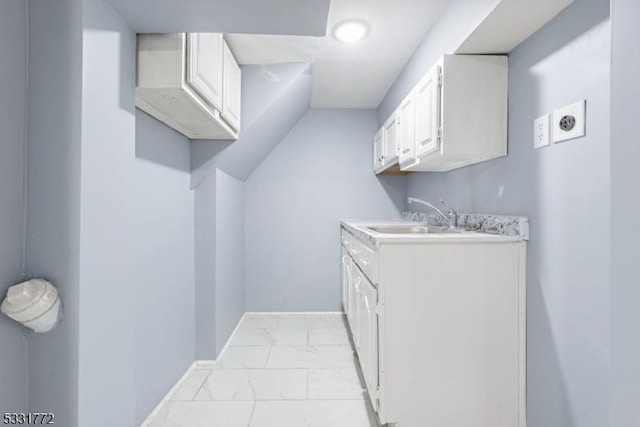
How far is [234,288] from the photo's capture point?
3074mm

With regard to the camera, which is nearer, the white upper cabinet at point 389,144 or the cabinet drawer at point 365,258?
the cabinet drawer at point 365,258

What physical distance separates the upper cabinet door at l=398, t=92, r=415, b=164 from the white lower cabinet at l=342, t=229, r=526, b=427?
84cm

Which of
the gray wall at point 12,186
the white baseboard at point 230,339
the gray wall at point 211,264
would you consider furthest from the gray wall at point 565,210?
the white baseboard at point 230,339

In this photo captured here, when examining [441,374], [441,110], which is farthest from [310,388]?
[441,110]

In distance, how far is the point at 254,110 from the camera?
2.46 m

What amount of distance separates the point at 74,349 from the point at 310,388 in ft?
4.98

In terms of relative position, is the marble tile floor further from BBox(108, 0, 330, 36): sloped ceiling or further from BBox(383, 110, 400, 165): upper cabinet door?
BBox(108, 0, 330, 36): sloped ceiling

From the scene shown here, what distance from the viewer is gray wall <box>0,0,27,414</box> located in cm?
86

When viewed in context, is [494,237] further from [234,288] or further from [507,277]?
[234,288]

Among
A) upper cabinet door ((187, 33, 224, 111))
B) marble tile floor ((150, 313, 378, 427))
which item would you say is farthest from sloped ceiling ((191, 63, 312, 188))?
marble tile floor ((150, 313, 378, 427))

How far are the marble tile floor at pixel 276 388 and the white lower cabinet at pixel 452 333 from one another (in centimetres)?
41

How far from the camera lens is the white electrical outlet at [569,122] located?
122 centimetres

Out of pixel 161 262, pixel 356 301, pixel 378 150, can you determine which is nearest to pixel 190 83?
pixel 161 262

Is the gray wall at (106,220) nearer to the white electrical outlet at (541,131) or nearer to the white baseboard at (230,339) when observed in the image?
the white baseboard at (230,339)
